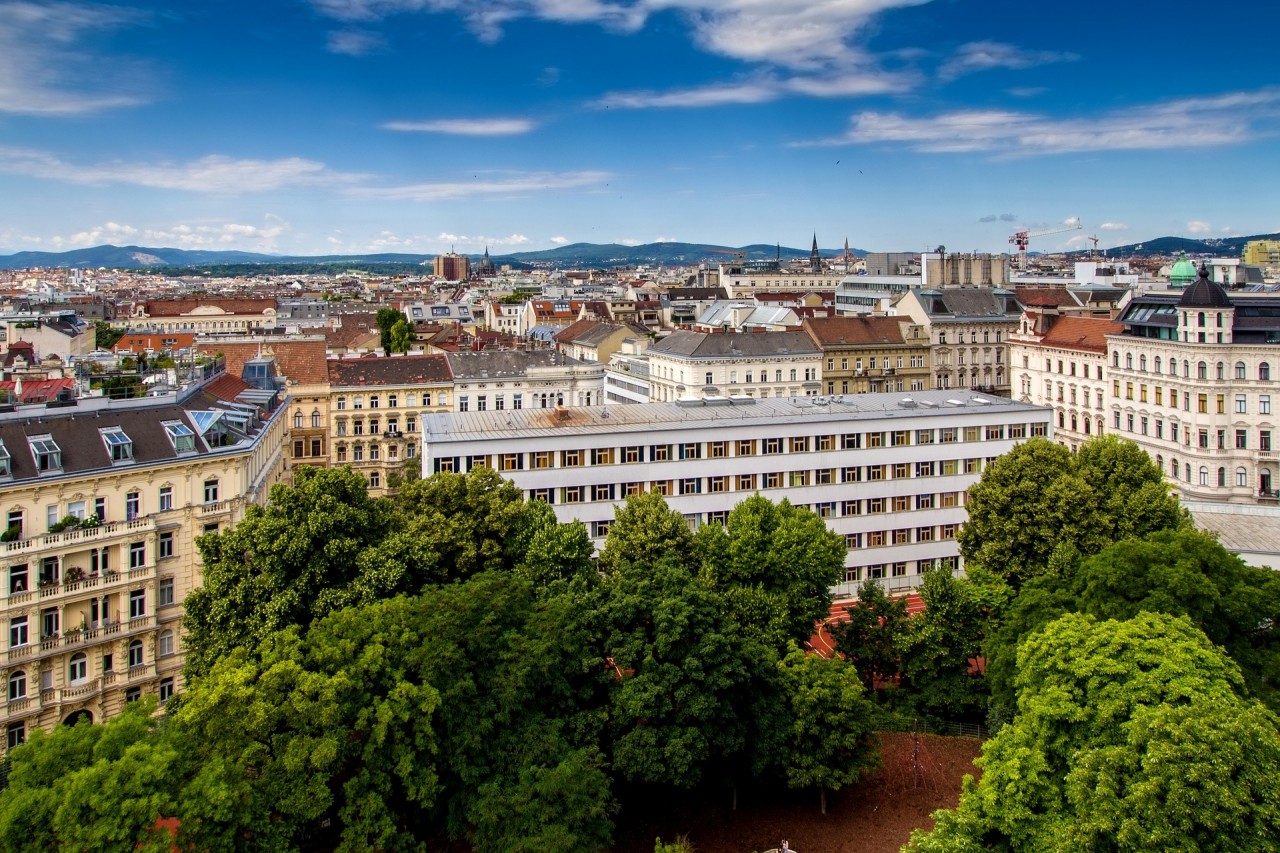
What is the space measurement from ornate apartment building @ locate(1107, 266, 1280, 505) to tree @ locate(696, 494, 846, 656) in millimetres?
42270

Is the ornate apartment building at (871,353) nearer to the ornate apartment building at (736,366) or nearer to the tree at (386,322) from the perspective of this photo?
the ornate apartment building at (736,366)

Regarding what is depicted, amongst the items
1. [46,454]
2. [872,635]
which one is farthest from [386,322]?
[872,635]

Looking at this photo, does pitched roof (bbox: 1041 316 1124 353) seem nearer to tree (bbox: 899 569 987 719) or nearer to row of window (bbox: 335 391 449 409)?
tree (bbox: 899 569 987 719)

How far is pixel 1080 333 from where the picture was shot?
3839 inches

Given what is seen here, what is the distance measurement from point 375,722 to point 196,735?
5478 mm

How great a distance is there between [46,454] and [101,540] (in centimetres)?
470

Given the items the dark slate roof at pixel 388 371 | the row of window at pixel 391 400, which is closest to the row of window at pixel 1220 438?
the row of window at pixel 391 400

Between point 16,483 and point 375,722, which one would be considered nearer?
point 375,722

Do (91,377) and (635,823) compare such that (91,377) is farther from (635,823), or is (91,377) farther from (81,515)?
(635,823)

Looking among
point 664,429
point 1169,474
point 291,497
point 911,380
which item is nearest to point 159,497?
point 291,497

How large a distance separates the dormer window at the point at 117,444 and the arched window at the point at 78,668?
30.0 ft

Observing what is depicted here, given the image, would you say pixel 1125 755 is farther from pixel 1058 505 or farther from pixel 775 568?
pixel 1058 505

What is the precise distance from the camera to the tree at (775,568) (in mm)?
46906

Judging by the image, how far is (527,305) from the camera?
190 meters
